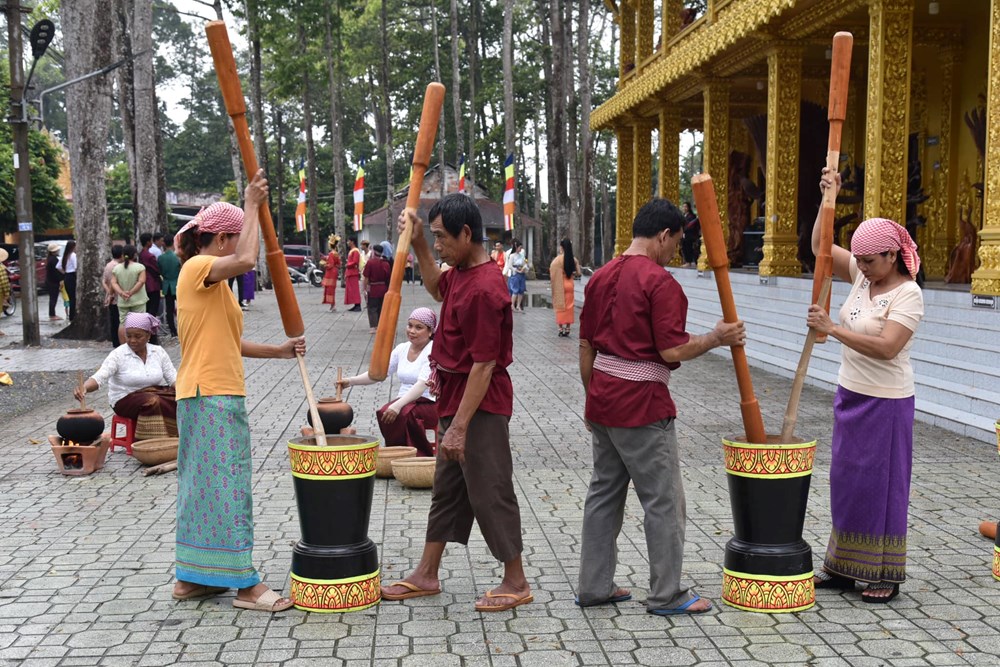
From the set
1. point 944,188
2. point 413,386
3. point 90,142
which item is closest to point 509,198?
point 90,142

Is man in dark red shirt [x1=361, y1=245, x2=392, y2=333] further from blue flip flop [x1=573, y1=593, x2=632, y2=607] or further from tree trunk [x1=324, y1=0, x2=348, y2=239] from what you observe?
tree trunk [x1=324, y1=0, x2=348, y2=239]

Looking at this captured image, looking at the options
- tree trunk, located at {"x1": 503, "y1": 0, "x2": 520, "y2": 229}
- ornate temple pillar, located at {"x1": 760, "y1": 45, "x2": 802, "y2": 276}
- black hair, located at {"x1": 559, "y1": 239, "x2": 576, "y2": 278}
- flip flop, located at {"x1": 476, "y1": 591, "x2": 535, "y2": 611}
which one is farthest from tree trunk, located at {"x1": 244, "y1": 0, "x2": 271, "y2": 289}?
flip flop, located at {"x1": 476, "y1": 591, "x2": 535, "y2": 611}

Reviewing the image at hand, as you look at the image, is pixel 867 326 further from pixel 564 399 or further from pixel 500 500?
pixel 564 399

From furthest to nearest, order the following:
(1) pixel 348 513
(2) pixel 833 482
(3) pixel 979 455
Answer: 1. (3) pixel 979 455
2. (2) pixel 833 482
3. (1) pixel 348 513

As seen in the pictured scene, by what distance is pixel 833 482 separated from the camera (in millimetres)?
5148

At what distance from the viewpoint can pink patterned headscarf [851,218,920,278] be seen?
4.91m

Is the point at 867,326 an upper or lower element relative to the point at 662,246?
lower

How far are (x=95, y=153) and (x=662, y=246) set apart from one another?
1480 cm

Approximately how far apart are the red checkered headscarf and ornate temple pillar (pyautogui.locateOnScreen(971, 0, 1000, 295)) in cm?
713

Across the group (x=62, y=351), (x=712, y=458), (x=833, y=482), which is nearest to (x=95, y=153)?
(x=62, y=351)

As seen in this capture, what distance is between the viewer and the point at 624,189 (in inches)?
990

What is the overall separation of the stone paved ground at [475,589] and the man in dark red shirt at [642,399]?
231 mm

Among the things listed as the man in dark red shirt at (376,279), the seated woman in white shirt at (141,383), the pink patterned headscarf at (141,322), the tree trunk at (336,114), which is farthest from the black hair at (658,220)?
the tree trunk at (336,114)

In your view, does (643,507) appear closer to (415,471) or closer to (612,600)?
(612,600)
